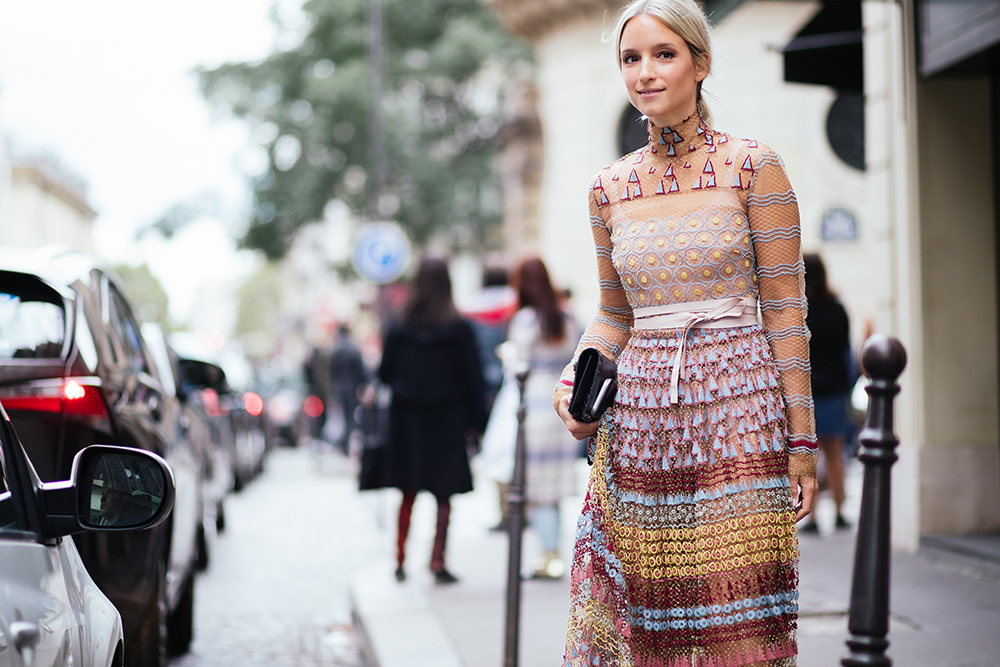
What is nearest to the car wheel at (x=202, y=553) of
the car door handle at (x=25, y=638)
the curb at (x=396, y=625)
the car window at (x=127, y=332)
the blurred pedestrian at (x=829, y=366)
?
the curb at (x=396, y=625)

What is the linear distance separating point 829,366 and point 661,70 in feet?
20.7

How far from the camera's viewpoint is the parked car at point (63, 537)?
2252mm

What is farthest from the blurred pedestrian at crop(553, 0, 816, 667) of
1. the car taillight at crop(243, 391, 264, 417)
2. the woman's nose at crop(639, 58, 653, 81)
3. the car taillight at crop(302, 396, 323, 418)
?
the car taillight at crop(302, 396, 323, 418)

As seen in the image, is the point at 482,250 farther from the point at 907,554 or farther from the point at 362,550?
→ the point at 907,554

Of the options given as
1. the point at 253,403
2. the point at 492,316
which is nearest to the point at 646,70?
the point at 492,316

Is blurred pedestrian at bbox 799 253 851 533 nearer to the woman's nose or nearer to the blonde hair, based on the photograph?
the blonde hair

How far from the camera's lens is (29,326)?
4.24 m

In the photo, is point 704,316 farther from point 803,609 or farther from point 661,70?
point 803,609

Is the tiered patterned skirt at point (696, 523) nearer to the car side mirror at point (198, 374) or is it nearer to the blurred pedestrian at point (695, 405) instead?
the blurred pedestrian at point (695, 405)

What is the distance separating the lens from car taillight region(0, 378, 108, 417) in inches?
156

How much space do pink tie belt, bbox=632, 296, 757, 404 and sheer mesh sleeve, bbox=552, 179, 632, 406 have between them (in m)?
0.26

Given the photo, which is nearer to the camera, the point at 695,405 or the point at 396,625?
the point at 695,405

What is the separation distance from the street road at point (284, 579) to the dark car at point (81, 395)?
4.93 feet

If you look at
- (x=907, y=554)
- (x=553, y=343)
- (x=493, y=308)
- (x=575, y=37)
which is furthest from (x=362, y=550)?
(x=575, y=37)
